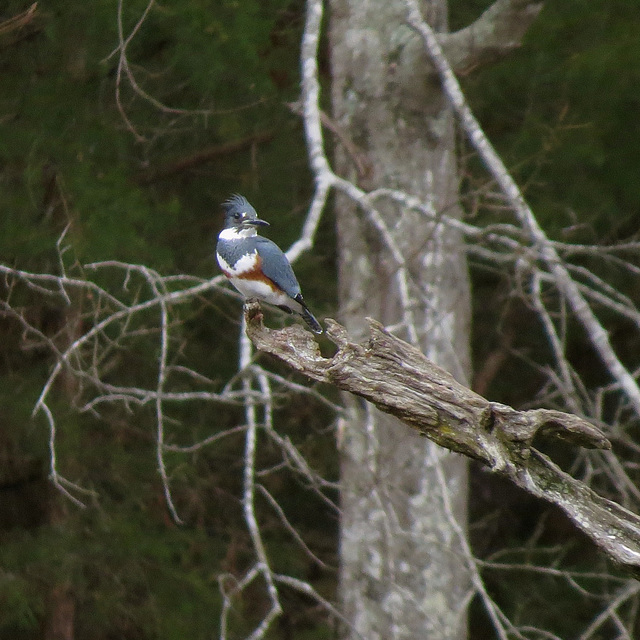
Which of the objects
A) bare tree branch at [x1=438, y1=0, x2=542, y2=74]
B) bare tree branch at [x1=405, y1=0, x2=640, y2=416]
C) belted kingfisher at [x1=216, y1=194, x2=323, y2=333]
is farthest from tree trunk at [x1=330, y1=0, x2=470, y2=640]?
belted kingfisher at [x1=216, y1=194, x2=323, y2=333]

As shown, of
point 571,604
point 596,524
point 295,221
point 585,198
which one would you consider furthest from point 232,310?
point 596,524

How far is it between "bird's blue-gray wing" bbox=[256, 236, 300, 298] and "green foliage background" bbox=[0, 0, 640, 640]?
1331 mm

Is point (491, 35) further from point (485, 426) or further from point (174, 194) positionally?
point (485, 426)

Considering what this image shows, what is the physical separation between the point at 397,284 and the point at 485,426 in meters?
2.67

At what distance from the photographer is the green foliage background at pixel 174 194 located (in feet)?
17.6

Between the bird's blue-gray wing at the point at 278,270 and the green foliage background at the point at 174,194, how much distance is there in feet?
4.37

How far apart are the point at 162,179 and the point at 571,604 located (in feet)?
13.9

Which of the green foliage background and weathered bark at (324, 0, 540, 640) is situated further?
the green foliage background

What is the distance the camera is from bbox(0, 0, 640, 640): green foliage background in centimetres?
536

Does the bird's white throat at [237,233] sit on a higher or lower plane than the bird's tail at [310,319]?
higher

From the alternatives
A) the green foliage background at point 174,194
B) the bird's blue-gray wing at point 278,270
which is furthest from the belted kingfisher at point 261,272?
the green foliage background at point 174,194

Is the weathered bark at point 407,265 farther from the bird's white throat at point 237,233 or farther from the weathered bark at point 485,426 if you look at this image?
the weathered bark at point 485,426

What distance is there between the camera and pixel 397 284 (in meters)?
4.92

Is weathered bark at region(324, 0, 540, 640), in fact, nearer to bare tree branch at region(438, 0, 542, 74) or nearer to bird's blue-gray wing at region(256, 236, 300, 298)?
bare tree branch at region(438, 0, 542, 74)
